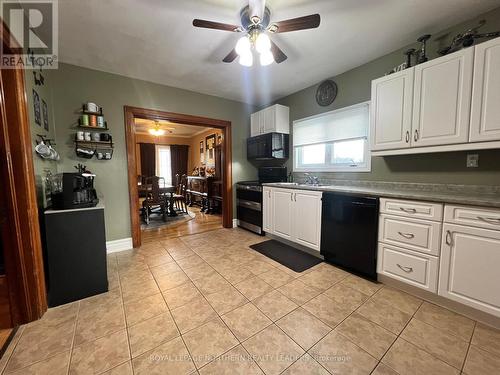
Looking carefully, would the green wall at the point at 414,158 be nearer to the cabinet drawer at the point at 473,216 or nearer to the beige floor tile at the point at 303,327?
the cabinet drawer at the point at 473,216

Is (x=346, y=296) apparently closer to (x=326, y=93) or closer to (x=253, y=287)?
(x=253, y=287)

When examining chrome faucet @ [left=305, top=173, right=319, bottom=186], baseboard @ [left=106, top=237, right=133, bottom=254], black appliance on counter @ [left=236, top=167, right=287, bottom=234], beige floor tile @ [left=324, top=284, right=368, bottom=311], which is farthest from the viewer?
black appliance on counter @ [left=236, top=167, right=287, bottom=234]

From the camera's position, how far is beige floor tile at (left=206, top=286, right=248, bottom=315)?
1.71 metres

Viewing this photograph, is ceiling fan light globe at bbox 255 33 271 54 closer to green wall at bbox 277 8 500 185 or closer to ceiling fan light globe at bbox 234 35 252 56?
ceiling fan light globe at bbox 234 35 252 56

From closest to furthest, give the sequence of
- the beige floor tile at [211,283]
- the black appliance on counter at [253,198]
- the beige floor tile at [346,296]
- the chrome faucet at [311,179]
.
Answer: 1. the beige floor tile at [346,296]
2. the beige floor tile at [211,283]
3. the chrome faucet at [311,179]
4. the black appliance on counter at [253,198]

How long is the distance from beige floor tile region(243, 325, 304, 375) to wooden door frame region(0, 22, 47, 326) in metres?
1.73

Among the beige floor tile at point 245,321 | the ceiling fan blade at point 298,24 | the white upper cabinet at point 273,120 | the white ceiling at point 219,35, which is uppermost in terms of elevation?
the white ceiling at point 219,35

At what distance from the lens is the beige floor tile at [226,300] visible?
1.71 m

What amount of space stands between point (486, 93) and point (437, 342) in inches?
74.4

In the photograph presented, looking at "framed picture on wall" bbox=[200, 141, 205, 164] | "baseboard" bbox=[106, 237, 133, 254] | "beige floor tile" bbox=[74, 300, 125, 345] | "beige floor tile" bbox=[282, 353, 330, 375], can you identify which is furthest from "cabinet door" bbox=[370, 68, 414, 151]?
"framed picture on wall" bbox=[200, 141, 205, 164]

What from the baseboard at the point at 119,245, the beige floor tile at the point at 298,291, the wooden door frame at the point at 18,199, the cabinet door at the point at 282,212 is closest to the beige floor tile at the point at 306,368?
the beige floor tile at the point at 298,291

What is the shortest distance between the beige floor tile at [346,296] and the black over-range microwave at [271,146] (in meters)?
2.33

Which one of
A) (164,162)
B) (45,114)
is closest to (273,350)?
(45,114)

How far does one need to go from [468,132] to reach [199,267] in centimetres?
292
